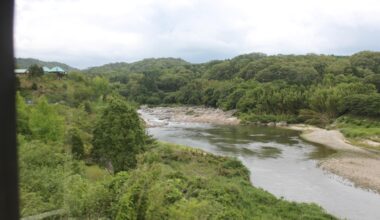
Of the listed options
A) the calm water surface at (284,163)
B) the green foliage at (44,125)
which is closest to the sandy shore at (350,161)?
the calm water surface at (284,163)

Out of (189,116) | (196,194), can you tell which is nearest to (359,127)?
→ (189,116)

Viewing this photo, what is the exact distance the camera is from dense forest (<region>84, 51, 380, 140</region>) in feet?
163

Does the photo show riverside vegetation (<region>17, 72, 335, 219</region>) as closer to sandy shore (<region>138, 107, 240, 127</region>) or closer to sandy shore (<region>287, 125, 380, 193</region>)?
sandy shore (<region>287, 125, 380, 193</region>)

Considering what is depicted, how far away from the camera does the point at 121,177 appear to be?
14.2m

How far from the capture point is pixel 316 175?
2697 centimetres

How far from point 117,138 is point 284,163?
45.9 ft

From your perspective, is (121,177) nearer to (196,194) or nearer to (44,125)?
(196,194)

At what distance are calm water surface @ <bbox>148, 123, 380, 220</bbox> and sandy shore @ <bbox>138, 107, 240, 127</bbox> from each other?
6.09m

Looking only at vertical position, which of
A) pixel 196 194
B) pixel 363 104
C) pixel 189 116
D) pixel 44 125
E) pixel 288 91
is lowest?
pixel 189 116

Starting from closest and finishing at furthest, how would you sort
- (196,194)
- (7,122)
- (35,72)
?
1. (7,122)
2. (196,194)
3. (35,72)

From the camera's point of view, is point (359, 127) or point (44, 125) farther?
point (359, 127)

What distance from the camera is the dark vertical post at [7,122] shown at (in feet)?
4.29

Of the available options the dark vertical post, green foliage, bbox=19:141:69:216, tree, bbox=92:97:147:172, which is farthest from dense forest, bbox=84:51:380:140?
the dark vertical post

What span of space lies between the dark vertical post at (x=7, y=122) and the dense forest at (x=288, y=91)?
140ft
